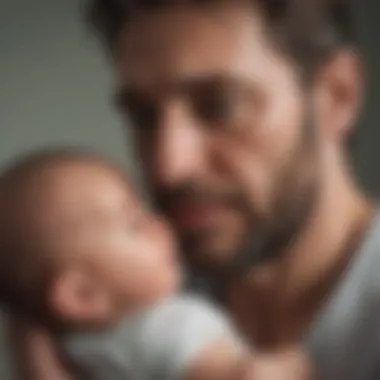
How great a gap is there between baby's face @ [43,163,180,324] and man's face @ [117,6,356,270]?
0.17 feet

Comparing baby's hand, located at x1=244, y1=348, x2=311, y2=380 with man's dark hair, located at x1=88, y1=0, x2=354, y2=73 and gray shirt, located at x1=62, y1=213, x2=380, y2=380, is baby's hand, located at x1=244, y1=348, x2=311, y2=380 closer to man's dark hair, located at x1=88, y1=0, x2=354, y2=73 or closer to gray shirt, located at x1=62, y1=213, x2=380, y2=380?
gray shirt, located at x1=62, y1=213, x2=380, y2=380

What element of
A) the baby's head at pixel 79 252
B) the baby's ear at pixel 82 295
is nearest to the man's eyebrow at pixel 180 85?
the baby's head at pixel 79 252

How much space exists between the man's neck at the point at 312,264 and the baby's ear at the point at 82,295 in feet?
0.49

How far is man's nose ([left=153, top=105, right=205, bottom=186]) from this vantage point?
983mm

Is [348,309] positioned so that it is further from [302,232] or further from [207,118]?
[207,118]

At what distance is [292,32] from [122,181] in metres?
0.26

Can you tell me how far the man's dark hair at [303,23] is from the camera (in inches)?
38.2

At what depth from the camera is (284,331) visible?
942mm

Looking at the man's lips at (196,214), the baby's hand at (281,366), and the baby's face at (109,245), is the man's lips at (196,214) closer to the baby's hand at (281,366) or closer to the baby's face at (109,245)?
the baby's face at (109,245)

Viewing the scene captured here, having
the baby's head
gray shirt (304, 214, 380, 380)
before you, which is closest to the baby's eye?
the baby's head

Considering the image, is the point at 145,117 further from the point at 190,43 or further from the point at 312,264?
the point at 312,264

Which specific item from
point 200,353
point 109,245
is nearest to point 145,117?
point 109,245

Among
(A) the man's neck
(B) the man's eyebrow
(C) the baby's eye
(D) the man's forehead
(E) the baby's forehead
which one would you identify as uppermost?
(D) the man's forehead

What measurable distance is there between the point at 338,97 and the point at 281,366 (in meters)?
0.31
